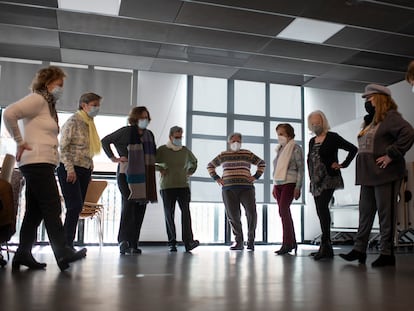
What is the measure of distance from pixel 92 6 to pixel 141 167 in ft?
6.07

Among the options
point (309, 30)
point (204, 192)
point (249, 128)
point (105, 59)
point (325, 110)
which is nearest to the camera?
point (309, 30)

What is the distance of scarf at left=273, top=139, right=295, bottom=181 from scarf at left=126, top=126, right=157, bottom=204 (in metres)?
1.15

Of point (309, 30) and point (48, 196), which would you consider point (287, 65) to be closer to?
point (309, 30)

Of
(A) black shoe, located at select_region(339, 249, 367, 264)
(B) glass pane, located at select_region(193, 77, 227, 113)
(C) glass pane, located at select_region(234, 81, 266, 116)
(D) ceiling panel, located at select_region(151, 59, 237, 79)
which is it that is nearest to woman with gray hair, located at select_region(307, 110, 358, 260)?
(A) black shoe, located at select_region(339, 249, 367, 264)

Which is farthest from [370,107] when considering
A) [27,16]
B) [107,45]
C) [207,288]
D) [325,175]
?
[27,16]

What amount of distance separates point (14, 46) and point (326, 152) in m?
4.28

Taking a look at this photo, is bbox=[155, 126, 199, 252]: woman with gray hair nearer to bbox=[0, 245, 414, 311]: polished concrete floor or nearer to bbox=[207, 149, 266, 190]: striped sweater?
bbox=[207, 149, 266, 190]: striped sweater

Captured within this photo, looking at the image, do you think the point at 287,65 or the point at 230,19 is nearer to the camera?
the point at 230,19

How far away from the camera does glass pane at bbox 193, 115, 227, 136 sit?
682 cm

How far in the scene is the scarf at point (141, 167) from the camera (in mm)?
3932

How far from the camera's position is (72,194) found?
3047mm

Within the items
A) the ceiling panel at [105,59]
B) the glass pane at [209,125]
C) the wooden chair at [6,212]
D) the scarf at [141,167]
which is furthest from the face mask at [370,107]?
the glass pane at [209,125]

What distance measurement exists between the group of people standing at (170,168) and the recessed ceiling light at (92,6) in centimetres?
131

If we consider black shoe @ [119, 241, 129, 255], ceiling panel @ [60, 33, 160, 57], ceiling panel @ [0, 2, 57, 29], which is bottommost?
black shoe @ [119, 241, 129, 255]
